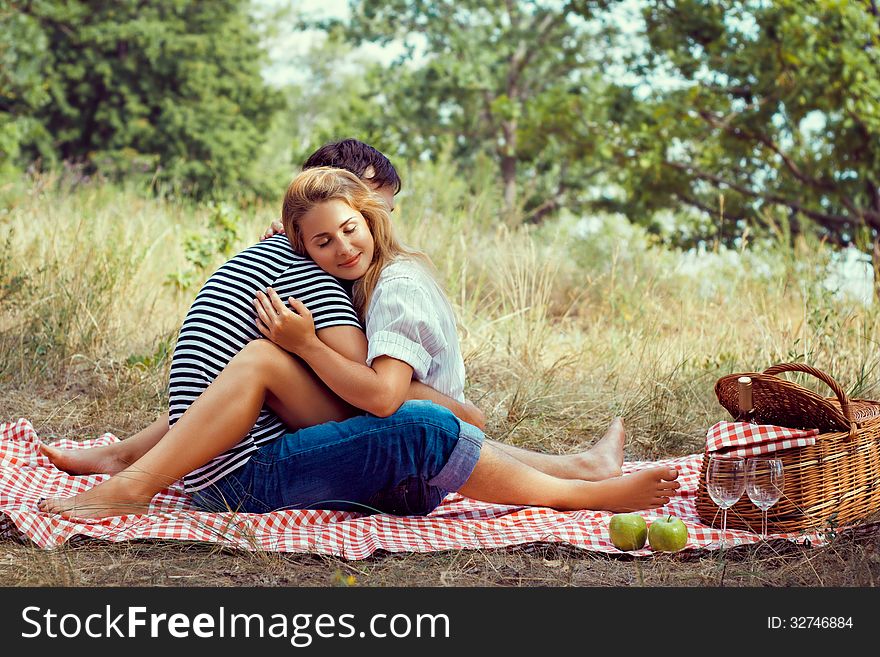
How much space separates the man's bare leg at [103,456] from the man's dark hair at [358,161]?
1.02 meters

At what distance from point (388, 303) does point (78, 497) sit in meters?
1.05

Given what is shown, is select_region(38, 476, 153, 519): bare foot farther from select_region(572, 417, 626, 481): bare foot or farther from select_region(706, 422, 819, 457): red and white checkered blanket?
select_region(706, 422, 819, 457): red and white checkered blanket

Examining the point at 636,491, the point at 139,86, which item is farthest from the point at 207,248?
the point at 139,86

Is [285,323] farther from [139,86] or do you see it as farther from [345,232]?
[139,86]

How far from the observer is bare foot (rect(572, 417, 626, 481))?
3.19 meters

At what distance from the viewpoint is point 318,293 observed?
105 inches

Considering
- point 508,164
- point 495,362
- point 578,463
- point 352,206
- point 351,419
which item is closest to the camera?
point 351,419

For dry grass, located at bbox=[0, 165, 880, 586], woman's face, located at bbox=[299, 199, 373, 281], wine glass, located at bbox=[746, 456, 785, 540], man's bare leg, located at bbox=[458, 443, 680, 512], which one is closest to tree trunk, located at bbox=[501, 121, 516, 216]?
dry grass, located at bbox=[0, 165, 880, 586]

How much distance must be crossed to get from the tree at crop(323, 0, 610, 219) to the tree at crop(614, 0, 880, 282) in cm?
601

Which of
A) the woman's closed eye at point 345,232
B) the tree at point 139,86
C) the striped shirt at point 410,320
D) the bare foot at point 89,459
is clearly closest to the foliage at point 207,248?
the bare foot at point 89,459

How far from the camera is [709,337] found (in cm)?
508

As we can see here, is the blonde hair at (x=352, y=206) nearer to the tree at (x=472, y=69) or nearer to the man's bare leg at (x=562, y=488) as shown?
the man's bare leg at (x=562, y=488)

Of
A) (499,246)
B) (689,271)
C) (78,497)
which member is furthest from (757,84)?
(78,497)

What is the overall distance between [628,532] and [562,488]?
1.23 ft
